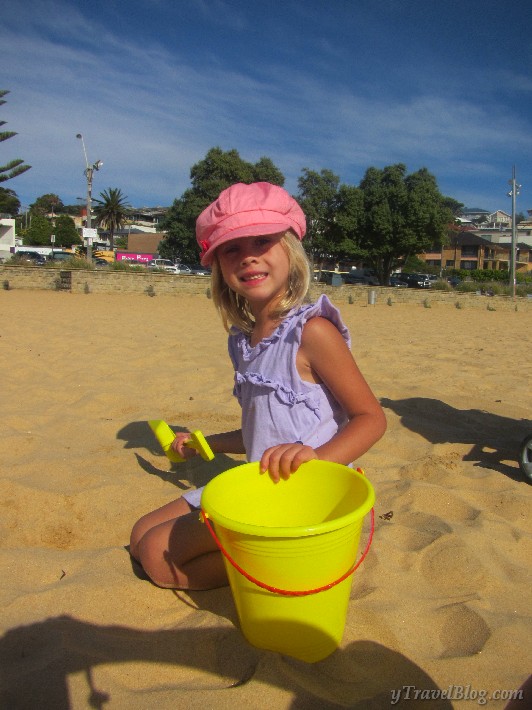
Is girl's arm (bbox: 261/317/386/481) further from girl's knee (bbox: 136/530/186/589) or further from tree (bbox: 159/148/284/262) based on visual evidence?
tree (bbox: 159/148/284/262)

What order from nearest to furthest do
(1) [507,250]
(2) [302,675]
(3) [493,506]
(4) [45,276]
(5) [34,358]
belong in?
1. (2) [302,675]
2. (3) [493,506]
3. (5) [34,358]
4. (4) [45,276]
5. (1) [507,250]

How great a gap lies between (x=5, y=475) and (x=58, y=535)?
1.93ft

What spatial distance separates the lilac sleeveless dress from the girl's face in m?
0.12

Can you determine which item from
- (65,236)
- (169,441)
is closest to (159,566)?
(169,441)

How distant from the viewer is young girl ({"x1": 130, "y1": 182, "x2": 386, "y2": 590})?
1.70m

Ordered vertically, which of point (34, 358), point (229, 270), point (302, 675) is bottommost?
point (302, 675)

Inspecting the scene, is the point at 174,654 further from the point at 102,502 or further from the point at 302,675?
the point at 102,502

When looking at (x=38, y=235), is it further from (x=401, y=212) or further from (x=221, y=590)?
(x=221, y=590)

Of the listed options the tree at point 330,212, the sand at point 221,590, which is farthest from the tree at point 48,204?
the sand at point 221,590

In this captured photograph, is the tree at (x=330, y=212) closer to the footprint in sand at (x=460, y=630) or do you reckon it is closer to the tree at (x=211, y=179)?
the tree at (x=211, y=179)

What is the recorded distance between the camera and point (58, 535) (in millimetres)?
2141

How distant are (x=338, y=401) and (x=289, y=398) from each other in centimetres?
16

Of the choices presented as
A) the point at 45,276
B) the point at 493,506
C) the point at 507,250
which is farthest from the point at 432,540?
the point at 507,250

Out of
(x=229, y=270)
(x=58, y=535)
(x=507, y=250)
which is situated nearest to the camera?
(x=229, y=270)
